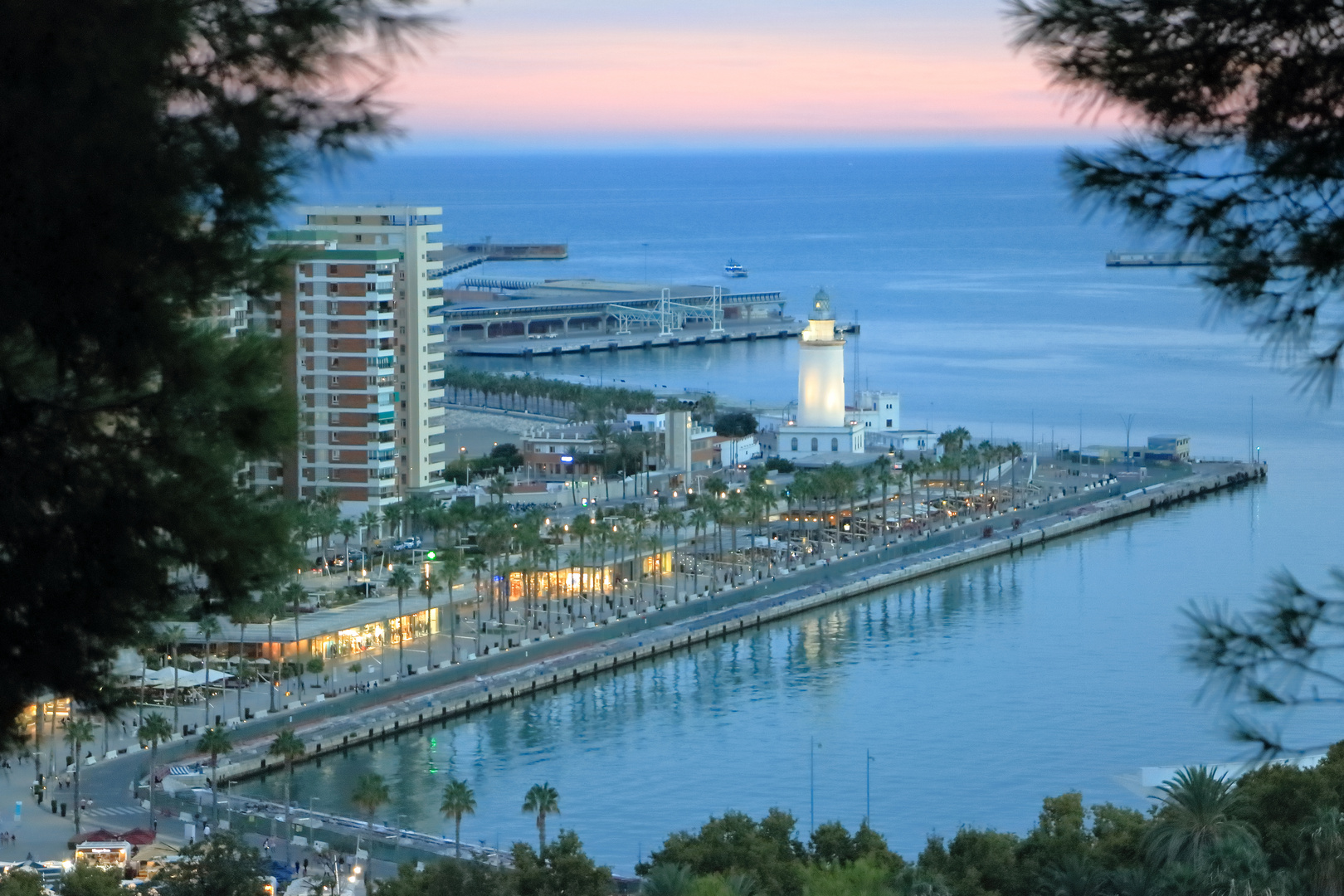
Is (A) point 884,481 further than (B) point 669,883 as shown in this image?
Yes

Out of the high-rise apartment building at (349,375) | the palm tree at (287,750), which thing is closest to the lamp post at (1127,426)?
the high-rise apartment building at (349,375)

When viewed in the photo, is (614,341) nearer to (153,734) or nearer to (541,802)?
(153,734)

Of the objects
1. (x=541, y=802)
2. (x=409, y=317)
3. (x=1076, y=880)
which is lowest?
(x=541, y=802)

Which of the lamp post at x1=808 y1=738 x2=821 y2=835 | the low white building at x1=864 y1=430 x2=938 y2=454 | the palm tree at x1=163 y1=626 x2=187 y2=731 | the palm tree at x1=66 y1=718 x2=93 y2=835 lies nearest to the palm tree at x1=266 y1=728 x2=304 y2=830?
the palm tree at x1=163 y1=626 x2=187 y2=731

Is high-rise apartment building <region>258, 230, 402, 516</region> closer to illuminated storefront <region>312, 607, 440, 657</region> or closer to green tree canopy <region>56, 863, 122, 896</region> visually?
illuminated storefront <region>312, 607, 440, 657</region>

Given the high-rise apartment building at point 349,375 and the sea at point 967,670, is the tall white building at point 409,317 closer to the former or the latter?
the high-rise apartment building at point 349,375

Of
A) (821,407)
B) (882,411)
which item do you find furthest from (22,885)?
(882,411)
